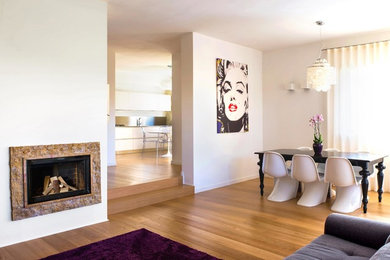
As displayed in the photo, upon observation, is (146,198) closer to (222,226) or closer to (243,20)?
(222,226)

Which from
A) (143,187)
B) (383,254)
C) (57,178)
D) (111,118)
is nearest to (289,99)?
(143,187)

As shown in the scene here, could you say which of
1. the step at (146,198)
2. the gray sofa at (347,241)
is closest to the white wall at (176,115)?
the step at (146,198)

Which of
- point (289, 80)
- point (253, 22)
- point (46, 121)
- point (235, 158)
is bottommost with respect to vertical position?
point (235, 158)

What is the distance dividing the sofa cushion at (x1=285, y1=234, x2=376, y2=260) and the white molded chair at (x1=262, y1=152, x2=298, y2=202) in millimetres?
2502

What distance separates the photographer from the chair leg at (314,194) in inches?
179

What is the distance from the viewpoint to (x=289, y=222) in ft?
12.4

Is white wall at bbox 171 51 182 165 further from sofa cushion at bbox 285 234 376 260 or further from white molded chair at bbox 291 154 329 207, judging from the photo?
sofa cushion at bbox 285 234 376 260

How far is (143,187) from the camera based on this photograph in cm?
484

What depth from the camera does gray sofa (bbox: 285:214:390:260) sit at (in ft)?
6.42

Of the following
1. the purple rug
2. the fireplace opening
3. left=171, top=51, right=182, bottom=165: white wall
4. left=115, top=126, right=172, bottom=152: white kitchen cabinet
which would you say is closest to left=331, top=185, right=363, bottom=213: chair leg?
the purple rug

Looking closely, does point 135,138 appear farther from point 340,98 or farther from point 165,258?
point 165,258

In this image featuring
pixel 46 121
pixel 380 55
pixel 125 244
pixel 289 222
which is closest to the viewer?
pixel 125 244

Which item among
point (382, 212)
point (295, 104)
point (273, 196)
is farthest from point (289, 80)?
point (382, 212)

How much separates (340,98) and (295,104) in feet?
2.94
